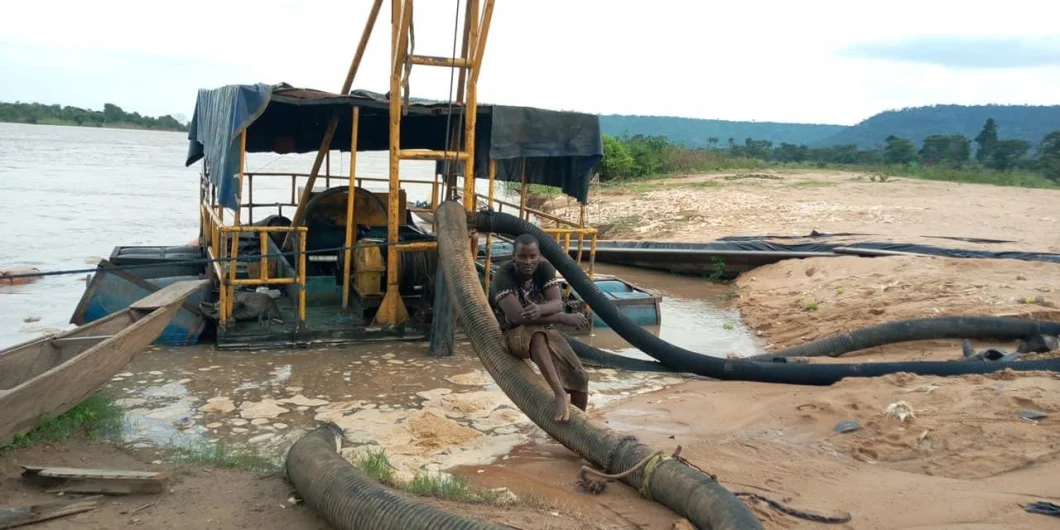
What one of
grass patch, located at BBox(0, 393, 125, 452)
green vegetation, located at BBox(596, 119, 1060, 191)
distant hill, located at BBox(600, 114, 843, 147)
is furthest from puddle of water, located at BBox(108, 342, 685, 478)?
distant hill, located at BBox(600, 114, 843, 147)

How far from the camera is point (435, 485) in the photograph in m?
4.93

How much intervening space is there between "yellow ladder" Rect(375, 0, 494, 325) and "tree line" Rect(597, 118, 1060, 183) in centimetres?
2039

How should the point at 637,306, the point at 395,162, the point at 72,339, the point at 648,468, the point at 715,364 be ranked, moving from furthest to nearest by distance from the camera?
the point at 637,306, the point at 395,162, the point at 715,364, the point at 72,339, the point at 648,468

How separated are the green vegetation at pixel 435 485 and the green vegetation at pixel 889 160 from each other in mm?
20286

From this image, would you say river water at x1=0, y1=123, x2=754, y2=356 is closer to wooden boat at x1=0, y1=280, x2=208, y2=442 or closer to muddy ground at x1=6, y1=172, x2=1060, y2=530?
muddy ground at x1=6, y1=172, x2=1060, y2=530

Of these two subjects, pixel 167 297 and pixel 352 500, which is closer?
pixel 352 500

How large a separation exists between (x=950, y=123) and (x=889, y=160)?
4329cm

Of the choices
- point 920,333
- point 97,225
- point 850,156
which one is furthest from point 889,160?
point 920,333

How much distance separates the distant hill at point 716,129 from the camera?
373 ft

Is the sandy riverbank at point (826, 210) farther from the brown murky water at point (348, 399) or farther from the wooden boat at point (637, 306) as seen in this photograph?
the brown murky water at point (348, 399)

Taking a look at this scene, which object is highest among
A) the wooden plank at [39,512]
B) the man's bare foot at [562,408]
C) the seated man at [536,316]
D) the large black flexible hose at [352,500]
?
the seated man at [536,316]

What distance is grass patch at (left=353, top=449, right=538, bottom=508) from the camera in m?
4.78

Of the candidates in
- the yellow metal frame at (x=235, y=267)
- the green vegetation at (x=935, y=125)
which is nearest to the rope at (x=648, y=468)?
the yellow metal frame at (x=235, y=267)

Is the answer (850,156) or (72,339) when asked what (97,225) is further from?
(850,156)
